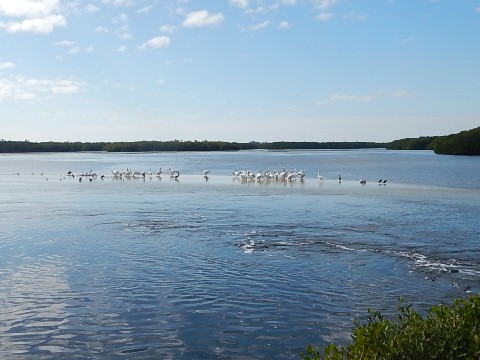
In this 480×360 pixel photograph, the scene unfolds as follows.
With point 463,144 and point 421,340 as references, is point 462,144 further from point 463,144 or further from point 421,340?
point 421,340

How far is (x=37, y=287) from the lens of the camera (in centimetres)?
1113

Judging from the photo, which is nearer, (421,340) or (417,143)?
(421,340)

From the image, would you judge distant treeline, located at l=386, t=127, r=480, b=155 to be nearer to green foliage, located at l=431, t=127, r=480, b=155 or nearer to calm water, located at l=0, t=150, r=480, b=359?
green foliage, located at l=431, t=127, r=480, b=155

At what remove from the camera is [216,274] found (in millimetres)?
12109

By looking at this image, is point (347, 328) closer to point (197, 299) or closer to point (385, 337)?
point (197, 299)

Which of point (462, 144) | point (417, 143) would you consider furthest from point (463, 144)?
point (417, 143)

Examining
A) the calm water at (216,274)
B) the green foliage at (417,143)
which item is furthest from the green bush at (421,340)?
the green foliage at (417,143)

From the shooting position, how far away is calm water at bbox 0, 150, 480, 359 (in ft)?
27.6

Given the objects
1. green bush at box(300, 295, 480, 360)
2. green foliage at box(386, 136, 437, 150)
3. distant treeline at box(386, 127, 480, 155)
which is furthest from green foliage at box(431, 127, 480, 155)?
green bush at box(300, 295, 480, 360)

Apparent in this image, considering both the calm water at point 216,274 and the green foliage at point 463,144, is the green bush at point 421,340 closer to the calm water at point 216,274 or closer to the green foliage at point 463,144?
the calm water at point 216,274

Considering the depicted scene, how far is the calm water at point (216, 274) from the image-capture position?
8406mm

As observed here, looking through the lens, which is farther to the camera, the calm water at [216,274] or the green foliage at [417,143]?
the green foliage at [417,143]

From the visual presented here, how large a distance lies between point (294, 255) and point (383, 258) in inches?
85.1

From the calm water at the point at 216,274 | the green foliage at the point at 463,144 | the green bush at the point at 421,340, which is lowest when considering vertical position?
the calm water at the point at 216,274
